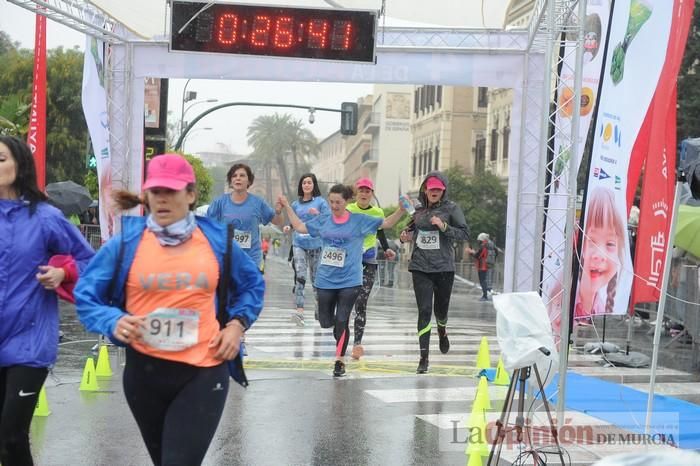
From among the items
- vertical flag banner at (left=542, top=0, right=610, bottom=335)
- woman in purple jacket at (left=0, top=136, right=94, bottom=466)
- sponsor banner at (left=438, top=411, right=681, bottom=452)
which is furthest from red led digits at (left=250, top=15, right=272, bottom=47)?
woman in purple jacket at (left=0, top=136, right=94, bottom=466)

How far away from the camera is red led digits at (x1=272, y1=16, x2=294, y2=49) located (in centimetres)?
1149

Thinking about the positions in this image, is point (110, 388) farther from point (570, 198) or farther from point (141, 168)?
point (570, 198)

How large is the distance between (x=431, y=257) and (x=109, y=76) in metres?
4.52

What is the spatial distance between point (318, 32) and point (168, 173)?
7.68 m

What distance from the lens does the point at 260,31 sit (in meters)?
11.5

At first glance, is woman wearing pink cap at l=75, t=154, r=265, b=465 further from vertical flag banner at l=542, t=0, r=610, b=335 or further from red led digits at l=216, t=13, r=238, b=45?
red led digits at l=216, t=13, r=238, b=45

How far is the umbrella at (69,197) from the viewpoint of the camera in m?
14.9

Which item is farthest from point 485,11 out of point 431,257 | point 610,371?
point 610,371

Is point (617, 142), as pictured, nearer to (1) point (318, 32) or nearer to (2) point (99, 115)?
(1) point (318, 32)

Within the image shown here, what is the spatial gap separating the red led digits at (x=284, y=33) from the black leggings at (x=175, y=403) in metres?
7.79

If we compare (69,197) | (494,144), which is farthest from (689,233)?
(494,144)

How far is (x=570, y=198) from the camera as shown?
25.9 feet

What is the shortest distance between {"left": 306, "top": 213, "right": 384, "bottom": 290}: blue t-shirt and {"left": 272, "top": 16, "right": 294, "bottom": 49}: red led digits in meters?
2.51

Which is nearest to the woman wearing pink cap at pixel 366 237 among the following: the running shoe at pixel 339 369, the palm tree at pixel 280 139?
the running shoe at pixel 339 369
